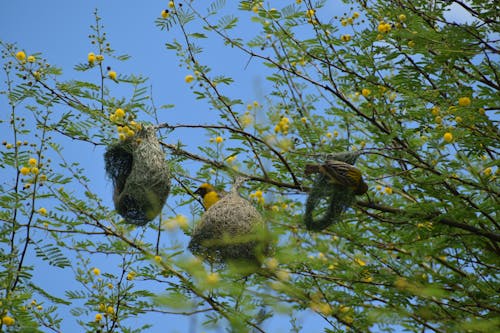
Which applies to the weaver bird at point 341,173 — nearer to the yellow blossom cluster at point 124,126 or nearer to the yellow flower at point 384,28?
the yellow blossom cluster at point 124,126

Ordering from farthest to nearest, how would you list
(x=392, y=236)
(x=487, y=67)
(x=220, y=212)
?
(x=392, y=236) < (x=487, y=67) < (x=220, y=212)

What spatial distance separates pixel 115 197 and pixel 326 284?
1.51 meters

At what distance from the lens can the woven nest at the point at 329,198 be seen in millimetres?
3356

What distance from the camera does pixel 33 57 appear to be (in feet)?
11.3

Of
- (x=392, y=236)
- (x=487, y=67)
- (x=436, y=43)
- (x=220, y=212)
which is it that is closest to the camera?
(x=220, y=212)

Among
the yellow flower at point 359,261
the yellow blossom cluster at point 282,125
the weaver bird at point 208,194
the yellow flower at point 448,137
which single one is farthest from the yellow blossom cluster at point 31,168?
the yellow flower at point 359,261

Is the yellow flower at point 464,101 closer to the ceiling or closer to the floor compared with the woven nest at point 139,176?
closer to the ceiling

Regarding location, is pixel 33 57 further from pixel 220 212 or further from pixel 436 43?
pixel 436 43

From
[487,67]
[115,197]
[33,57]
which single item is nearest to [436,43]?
[487,67]

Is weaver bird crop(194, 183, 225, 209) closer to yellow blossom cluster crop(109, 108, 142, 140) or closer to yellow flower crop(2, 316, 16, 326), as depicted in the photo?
yellow blossom cluster crop(109, 108, 142, 140)

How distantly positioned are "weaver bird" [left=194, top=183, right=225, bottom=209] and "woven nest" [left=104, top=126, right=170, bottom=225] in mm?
394

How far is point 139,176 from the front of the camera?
10.8 feet

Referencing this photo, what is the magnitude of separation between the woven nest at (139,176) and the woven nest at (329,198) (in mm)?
771

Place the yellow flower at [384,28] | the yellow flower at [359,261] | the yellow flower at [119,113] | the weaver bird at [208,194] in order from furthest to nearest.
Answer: the yellow flower at [359,261] < the yellow flower at [384,28] < the weaver bird at [208,194] < the yellow flower at [119,113]
